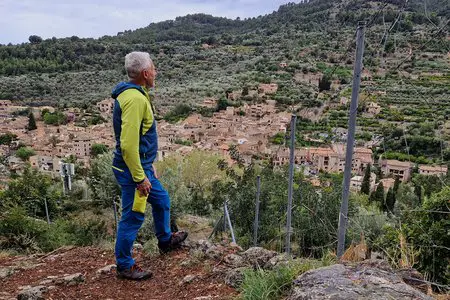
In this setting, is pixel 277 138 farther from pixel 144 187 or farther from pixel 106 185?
pixel 144 187

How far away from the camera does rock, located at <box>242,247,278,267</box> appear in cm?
254

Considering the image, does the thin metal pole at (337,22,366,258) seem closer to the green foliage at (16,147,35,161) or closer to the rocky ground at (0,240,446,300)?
the rocky ground at (0,240,446,300)

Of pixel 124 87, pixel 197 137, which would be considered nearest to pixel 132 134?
pixel 124 87

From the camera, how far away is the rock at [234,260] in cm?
265

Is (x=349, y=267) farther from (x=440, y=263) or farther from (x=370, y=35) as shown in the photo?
(x=440, y=263)

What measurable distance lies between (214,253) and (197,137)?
109 feet

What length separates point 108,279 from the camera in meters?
2.74

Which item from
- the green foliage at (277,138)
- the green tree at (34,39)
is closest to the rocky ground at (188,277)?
the green foliage at (277,138)

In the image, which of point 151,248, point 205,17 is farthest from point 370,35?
point 205,17

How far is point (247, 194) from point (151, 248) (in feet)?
21.7

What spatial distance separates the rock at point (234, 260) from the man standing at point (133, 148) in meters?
0.56

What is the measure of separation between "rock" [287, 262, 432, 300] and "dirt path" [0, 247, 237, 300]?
1.86 feet

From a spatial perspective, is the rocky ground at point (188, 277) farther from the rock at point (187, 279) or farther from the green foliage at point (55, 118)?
the green foliage at point (55, 118)

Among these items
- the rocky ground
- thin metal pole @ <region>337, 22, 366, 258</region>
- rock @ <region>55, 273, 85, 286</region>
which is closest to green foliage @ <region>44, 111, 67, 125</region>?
the rocky ground
